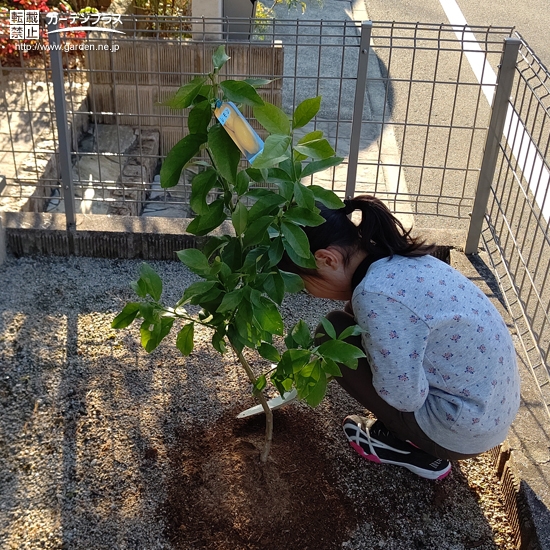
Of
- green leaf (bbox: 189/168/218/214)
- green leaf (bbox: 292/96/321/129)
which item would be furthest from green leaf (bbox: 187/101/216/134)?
green leaf (bbox: 292/96/321/129)

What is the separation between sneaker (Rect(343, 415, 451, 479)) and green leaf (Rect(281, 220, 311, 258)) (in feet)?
3.74

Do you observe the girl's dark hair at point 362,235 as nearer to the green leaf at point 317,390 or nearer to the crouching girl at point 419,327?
the crouching girl at point 419,327

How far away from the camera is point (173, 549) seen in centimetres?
254

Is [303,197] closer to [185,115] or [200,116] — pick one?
[200,116]

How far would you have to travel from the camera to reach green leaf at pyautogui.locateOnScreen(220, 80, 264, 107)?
76.2 inches

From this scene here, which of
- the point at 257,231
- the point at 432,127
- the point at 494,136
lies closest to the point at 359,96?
the point at 494,136

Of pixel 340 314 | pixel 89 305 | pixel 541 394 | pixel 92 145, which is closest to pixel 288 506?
pixel 340 314

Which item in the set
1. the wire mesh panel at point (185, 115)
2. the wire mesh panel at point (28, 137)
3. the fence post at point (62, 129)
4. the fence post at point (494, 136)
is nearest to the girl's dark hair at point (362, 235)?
the wire mesh panel at point (185, 115)

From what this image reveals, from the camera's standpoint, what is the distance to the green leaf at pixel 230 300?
6.93ft

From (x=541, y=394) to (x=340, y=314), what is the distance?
3.07 ft

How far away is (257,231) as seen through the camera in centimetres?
206

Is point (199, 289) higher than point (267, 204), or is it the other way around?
point (267, 204)

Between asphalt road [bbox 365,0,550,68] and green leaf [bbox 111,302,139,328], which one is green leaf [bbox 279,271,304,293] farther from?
asphalt road [bbox 365,0,550,68]

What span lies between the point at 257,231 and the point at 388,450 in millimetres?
1232
